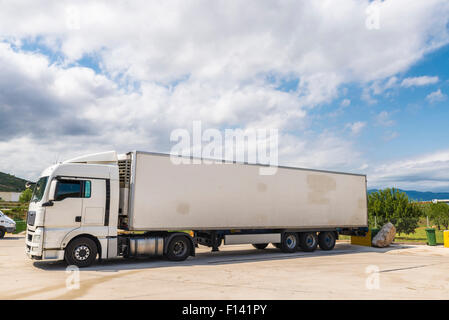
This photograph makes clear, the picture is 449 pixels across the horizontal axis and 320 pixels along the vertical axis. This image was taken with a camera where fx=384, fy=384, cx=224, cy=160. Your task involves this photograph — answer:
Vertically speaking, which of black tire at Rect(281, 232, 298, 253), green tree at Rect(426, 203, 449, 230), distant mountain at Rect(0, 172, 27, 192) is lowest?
black tire at Rect(281, 232, 298, 253)

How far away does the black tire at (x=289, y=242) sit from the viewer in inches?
662

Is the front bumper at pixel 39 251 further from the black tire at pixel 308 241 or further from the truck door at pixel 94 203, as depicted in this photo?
the black tire at pixel 308 241

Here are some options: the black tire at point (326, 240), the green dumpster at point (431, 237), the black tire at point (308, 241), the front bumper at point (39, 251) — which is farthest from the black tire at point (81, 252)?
the green dumpster at point (431, 237)

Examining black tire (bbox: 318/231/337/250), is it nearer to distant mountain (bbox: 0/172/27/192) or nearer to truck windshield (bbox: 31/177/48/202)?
truck windshield (bbox: 31/177/48/202)

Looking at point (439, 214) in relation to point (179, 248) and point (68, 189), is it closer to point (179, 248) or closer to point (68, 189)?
point (179, 248)

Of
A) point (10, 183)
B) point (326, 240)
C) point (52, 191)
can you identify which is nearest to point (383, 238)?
point (326, 240)

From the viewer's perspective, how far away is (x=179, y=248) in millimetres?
13648

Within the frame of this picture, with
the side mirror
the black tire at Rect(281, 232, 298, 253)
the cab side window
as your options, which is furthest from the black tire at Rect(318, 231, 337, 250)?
the side mirror

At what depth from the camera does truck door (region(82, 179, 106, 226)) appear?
11.7 meters

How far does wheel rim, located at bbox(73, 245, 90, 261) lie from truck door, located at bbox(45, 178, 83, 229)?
667 mm

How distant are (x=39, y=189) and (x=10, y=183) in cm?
17281

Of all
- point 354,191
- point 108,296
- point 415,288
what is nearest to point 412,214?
point 354,191
